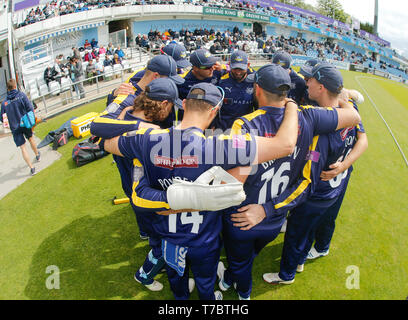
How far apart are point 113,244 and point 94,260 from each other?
386 mm

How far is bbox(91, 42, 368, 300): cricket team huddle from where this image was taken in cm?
218

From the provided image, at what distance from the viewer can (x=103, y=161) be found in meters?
6.92

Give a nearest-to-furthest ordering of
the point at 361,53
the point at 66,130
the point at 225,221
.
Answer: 1. the point at 225,221
2. the point at 66,130
3. the point at 361,53

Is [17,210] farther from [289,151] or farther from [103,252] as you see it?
[289,151]

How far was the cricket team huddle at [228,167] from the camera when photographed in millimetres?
2176

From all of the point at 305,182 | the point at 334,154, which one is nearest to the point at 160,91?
the point at 305,182

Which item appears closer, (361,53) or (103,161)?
(103,161)

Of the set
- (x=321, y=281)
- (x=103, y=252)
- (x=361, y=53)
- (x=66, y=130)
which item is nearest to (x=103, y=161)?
(x=66, y=130)

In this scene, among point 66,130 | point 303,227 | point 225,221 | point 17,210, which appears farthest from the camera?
point 66,130

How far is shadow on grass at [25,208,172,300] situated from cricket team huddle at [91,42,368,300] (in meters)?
0.38

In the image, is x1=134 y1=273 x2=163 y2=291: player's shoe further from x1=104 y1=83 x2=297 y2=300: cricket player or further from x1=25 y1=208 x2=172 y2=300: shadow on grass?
x1=104 y1=83 x2=297 y2=300: cricket player

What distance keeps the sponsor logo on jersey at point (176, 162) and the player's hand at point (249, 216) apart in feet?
2.45

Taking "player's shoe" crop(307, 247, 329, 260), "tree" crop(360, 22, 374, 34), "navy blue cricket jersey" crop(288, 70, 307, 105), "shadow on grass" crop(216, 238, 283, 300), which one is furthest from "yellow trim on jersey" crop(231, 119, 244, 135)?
"tree" crop(360, 22, 374, 34)

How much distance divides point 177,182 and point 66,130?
23.3 feet
